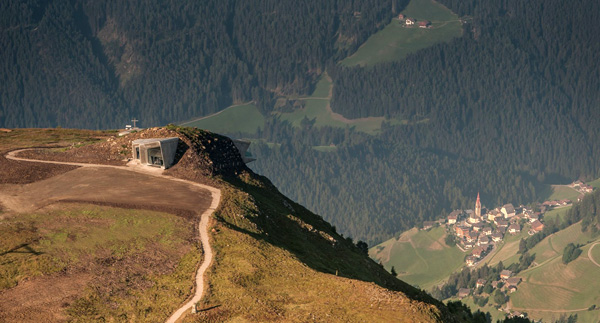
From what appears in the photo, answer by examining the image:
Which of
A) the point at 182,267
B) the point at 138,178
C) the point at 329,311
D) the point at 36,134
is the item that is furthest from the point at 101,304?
the point at 36,134

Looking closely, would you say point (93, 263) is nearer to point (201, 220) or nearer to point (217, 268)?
point (217, 268)

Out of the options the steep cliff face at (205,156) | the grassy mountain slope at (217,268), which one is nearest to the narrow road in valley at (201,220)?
the grassy mountain slope at (217,268)

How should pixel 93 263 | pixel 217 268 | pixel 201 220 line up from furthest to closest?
pixel 201 220, pixel 217 268, pixel 93 263

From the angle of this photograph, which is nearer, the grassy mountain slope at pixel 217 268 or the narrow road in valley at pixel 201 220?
the grassy mountain slope at pixel 217 268

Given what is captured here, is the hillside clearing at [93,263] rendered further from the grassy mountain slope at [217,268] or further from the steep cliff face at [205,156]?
the steep cliff face at [205,156]

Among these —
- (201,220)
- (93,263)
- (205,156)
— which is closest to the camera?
(93,263)

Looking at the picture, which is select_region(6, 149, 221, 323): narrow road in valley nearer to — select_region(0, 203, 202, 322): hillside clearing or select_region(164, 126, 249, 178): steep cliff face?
select_region(0, 203, 202, 322): hillside clearing

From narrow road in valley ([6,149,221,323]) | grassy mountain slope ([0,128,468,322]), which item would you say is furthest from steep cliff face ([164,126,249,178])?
grassy mountain slope ([0,128,468,322])

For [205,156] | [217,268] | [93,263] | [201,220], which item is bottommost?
[217,268]

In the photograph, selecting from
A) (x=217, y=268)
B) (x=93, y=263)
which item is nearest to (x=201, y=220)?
(x=217, y=268)
